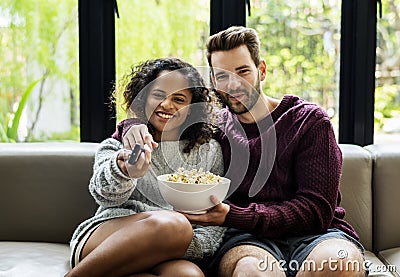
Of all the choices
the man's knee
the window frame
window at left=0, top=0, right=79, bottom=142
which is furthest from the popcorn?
window at left=0, top=0, right=79, bottom=142

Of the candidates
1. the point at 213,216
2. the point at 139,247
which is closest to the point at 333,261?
the point at 213,216

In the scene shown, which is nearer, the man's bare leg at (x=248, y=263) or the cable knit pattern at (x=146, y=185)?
the man's bare leg at (x=248, y=263)

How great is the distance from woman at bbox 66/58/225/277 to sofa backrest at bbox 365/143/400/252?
A: 25.2 inches

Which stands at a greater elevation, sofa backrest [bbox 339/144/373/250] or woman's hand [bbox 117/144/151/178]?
woman's hand [bbox 117/144/151/178]

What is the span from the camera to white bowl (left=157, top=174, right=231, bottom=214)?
6.00 feet

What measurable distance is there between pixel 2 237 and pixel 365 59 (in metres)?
1.74

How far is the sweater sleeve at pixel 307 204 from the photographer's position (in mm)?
1946

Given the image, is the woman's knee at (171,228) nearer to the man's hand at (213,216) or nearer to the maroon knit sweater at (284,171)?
the man's hand at (213,216)

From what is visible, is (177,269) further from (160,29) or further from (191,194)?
(160,29)

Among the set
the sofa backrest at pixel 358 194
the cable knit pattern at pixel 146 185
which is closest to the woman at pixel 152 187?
the cable knit pattern at pixel 146 185

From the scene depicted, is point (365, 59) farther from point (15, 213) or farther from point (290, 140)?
point (15, 213)

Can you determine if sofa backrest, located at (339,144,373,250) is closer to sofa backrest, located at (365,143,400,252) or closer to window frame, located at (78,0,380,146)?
sofa backrest, located at (365,143,400,252)

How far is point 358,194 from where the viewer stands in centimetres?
231

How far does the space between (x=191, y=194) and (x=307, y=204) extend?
0.39m
